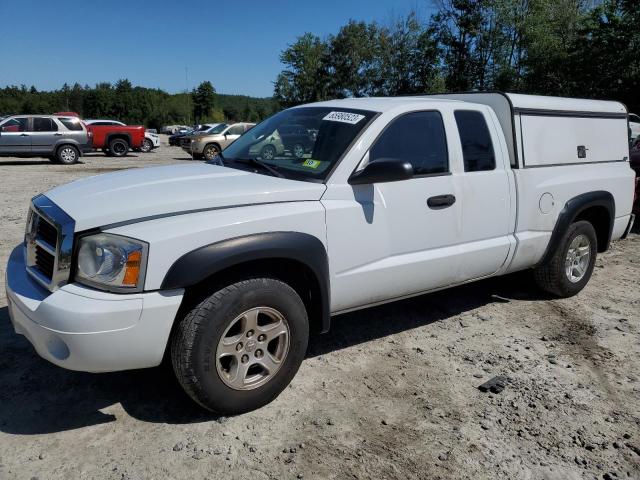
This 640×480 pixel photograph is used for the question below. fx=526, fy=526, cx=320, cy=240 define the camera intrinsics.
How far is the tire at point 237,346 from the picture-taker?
2.68 m

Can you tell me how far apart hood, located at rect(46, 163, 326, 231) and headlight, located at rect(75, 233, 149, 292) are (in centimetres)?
10

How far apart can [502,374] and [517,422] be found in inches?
22.8

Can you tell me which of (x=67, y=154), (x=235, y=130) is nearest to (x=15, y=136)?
(x=67, y=154)

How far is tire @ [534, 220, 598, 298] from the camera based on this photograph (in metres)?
4.75

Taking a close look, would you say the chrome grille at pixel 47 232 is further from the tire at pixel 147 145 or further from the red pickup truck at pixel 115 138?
the tire at pixel 147 145

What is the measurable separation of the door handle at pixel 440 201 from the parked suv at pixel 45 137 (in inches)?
700

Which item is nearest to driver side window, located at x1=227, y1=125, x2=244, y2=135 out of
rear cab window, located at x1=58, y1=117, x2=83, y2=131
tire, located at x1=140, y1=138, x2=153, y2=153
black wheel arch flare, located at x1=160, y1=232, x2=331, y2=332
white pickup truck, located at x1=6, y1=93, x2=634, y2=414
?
rear cab window, located at x1=58, y1=117, x2=83, y2=131

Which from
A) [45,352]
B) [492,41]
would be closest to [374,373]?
[45,352]

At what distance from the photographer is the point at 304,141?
3.58 metres

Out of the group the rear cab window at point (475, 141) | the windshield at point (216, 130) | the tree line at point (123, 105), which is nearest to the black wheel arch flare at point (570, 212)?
the rear cab window at point (475, 141)

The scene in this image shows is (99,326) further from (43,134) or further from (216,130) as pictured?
(216,130)

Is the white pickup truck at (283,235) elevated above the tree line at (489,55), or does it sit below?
below

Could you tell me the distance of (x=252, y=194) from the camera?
2.92 m

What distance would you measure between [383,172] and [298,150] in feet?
2.28
